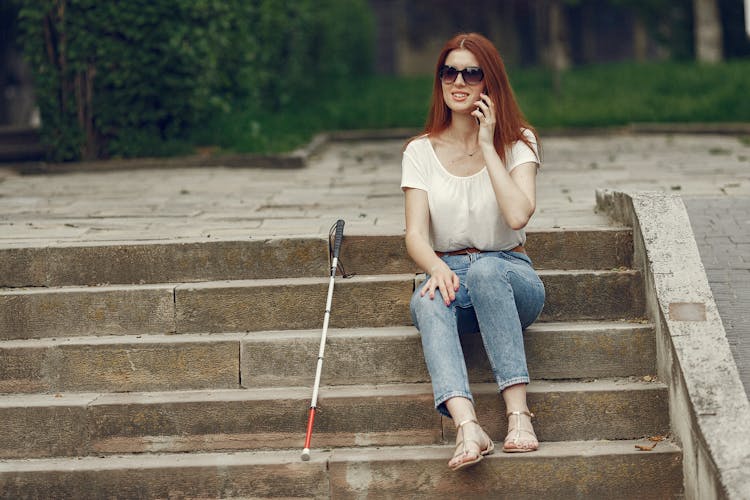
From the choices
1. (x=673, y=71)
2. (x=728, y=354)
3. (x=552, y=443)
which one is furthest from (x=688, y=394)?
(x=673, y=71)

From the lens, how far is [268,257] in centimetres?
561

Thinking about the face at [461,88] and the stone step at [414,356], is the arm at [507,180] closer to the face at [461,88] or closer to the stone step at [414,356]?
the face at [461,88]

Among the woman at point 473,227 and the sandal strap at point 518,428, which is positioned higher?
the woman at point 473,227

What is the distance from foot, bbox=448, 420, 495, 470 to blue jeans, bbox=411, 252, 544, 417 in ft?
0.41

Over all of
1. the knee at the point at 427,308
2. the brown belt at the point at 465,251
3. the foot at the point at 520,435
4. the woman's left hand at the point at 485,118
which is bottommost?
the foot at the point at 520,435

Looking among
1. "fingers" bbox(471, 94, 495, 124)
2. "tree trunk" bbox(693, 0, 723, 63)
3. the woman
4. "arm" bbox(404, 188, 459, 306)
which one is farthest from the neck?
"tree trunk" bbox(693, 0, 723, 63)

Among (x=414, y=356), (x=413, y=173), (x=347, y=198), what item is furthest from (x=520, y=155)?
(x=347, y=198)

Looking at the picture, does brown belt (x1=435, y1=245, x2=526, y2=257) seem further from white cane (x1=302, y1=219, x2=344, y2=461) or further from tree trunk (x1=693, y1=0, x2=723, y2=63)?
tree trunk (x1=693, y1=0, x2=723, y2=63)

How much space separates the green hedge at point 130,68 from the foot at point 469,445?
247 inches

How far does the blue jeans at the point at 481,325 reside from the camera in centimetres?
460

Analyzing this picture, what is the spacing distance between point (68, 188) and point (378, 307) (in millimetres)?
4259

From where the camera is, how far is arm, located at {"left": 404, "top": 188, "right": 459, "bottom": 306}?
187 inches

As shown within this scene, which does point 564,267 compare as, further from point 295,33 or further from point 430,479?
point 295,33

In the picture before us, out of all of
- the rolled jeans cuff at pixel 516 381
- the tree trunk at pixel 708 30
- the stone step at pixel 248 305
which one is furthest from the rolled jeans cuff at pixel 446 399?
the tree trunk at pixel 708 30
